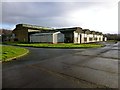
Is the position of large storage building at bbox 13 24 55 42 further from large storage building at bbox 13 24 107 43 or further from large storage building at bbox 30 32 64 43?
large storage building at bbox 30 32 64 43

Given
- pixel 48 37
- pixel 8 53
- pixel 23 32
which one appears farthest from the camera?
pixel 23 32

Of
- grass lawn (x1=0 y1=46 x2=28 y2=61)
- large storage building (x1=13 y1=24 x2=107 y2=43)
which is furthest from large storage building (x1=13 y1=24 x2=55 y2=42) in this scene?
grass lawn (x1=0 y1=46 x2=28 y2=61)

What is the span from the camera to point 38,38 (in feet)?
168

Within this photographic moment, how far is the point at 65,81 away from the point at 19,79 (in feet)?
8.15

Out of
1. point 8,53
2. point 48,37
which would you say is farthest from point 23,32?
point 8,53

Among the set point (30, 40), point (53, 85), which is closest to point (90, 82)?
point (53, 85)

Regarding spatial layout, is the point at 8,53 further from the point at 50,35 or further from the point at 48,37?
the point at 48,37

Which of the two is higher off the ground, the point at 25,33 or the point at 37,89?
the point at 25,33

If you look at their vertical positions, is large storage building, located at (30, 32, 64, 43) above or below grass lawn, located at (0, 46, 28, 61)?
above

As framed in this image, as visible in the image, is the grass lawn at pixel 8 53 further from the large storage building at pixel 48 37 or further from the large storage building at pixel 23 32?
the large storage building at pixel 23 32

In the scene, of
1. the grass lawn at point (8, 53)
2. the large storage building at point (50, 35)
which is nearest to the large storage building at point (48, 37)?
the large storage building at point (50, 35)

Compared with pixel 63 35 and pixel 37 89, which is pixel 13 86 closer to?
pixel 37 89

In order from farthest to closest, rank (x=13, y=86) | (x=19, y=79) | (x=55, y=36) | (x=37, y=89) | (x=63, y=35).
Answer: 1. (x=63, y=35)
2. (x=55, y=36)
3. (x=19, y=79)
4. (x=13, y=86)
5. (x=37, y=89)

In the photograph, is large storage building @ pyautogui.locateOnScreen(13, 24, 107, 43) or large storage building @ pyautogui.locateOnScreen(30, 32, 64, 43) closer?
large storage building @ pyautogui.locateOnScreen(30, 32, 64, 43)
